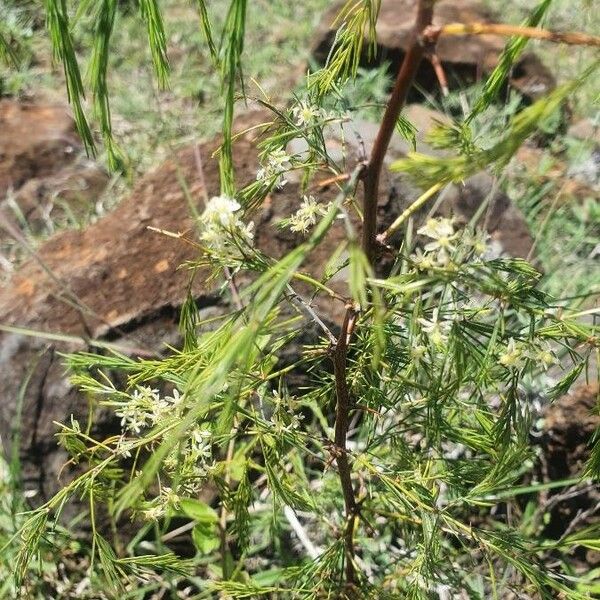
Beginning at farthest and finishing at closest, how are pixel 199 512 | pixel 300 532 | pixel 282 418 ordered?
pixel 300 532 → pixel 199 512 → pixel 282 418

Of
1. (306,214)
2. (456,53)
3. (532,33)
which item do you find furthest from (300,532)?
(456,53)

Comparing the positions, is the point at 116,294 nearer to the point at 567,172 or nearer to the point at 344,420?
the point at 344,420

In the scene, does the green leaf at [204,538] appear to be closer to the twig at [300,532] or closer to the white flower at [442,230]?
the twig at [300,532]

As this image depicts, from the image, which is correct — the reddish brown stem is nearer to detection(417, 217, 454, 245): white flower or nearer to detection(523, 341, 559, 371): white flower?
detection(417, 217, 454, 245): white flower

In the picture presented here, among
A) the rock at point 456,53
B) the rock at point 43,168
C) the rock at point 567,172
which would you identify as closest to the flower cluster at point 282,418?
the rock at point 43,168

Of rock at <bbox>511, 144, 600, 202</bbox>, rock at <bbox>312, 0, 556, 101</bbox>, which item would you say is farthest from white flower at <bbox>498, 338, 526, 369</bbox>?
rock at <bbox>312, 0, 556, 101</bbox>

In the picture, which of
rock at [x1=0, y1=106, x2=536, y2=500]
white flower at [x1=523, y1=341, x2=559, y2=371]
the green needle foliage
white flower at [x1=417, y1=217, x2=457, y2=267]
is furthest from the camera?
rock at [x1=0, y1=106, x2=536, y2=500]

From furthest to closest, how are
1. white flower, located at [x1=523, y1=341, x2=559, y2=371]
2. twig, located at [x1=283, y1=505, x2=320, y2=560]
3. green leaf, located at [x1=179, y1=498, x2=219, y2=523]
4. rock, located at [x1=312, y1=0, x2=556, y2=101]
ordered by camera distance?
rock, located at [x1=312, y1=0, x2=556, y2=101] → twig, located at [x1=283, y1=505, x2=320, y2=560] → green leaf, located at [x1=179, y1=498, x2=219, y2=523] → white flower, located at [x1=523, y1=341, x2=559, y2=371]
